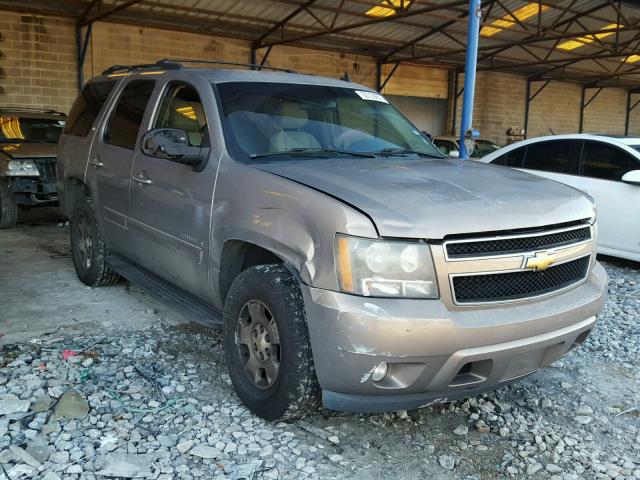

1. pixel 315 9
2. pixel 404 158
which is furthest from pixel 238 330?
pixel 315 9

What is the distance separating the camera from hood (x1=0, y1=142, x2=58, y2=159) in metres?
8.42

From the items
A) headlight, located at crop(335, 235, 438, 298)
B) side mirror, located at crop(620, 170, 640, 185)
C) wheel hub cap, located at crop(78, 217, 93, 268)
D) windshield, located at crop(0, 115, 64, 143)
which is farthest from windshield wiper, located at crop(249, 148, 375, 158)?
windshield, located at crop(0, 115, 64, 143)

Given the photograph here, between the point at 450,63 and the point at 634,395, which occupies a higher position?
the point at 450,63

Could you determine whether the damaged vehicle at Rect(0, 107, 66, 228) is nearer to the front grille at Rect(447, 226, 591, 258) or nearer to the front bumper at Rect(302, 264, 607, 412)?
the front bumper at Rect(302, 264, 607, 412)

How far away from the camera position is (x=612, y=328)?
4.76 meters

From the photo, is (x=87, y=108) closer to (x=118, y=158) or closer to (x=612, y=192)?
(x=118, y=158)

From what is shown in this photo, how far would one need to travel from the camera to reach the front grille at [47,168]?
851cm

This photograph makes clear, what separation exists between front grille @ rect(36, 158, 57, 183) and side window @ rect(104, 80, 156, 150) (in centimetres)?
431

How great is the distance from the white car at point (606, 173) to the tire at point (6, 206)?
23.7ft

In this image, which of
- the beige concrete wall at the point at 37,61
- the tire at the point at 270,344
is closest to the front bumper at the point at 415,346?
the tire at the point at 270,344

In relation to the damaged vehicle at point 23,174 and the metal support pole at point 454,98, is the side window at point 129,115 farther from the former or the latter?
the metal support pole at point 454,98

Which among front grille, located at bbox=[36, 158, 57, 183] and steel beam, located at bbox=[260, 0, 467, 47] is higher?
steel beam, located at bbox=[260, 0, 467, 47]

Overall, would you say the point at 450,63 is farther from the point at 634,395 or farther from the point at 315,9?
the point at 634,395

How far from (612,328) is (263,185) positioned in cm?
332
